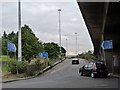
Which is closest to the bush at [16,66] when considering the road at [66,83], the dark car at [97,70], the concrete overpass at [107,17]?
the road at [66,83]

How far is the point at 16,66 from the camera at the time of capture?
127 feet

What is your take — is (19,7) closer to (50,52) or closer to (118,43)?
(118,43)

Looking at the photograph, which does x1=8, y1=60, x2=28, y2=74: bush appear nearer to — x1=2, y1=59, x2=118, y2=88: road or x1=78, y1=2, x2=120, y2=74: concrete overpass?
x1=2, y1=59, x2=118, y2=88: road

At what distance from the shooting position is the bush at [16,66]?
38750 mm

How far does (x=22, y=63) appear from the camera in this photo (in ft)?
130

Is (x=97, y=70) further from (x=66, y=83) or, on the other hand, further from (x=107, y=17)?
(x=66, y=83)

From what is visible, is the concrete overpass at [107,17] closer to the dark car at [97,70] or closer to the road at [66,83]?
the dark car at [97,70]

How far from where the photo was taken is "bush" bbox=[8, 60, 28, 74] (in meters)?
38.8

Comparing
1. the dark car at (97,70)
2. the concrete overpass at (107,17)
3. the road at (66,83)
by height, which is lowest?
the road at (66,83)

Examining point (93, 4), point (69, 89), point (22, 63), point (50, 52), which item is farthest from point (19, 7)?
point (50, 52)

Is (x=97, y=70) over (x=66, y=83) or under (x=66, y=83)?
over

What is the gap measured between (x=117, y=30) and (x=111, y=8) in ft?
61.8

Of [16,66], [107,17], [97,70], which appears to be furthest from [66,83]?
[16,66]

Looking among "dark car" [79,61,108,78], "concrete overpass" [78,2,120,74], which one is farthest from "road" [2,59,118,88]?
"concrete overpass" [78,2,120,74]
